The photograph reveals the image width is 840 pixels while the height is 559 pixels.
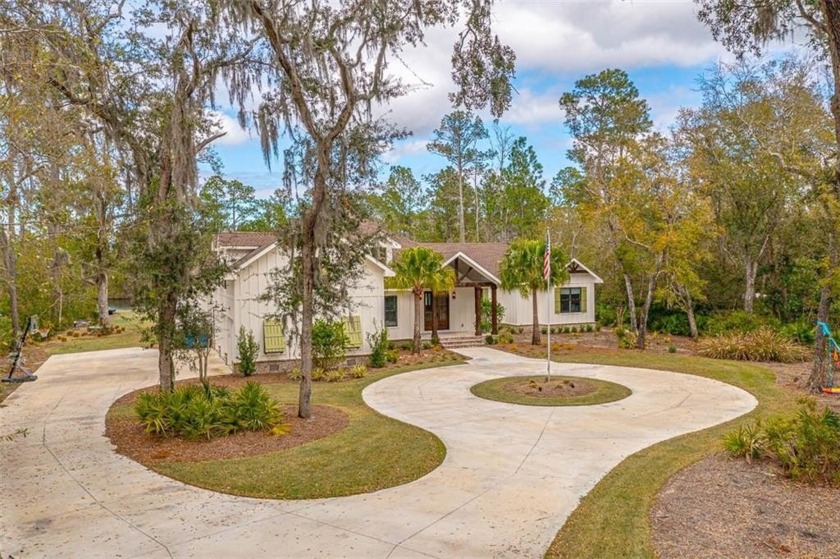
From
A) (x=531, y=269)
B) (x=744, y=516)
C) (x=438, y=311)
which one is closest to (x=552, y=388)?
(x=744, y=516)

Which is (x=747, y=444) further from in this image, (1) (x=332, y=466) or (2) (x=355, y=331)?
(2) (x=355, y=331)

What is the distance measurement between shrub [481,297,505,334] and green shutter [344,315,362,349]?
27.1 ft

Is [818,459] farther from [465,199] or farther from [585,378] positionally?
[465,199]

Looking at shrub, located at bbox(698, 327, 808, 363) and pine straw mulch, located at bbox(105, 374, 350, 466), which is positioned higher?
shrub, located at bbox(698, 327, 808, 363)

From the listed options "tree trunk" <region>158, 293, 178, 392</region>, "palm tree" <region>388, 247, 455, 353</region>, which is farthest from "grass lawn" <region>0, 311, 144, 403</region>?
"palm tree" <region>388, 247, 455, 353</region>

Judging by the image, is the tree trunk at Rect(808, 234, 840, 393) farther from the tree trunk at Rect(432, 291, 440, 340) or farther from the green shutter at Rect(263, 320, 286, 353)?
the green shutter at Rect(263, 320, 286, 353)

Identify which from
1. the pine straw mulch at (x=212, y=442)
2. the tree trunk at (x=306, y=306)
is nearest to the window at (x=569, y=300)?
the pine straw mulch at (x=212, y=442)

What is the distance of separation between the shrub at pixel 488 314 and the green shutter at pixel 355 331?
325 inches

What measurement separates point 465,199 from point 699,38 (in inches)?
1455

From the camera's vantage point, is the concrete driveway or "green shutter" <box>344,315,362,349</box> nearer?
the concrete driveway

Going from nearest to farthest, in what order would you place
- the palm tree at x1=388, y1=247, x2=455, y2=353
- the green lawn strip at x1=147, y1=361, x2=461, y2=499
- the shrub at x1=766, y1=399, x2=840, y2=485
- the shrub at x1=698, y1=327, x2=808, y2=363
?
the shrub at x1=766, y1=399, x2=840, y2=485 < the green lawn strip at x1=147, y1=361, x2=461, y2=499 < the shrub at x1=698, y1=327, x2=808, y2=363 < the palm tree at x1=388, y1=247, x2=455, y2=353

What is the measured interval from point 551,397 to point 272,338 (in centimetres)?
893

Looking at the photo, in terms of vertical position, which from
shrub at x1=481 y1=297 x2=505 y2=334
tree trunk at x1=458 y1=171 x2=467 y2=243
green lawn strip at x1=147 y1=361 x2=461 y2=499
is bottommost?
green lawn strip at x1=147 y1=361 x2=461 y2=499

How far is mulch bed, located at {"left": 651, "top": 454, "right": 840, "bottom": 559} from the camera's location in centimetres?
513
